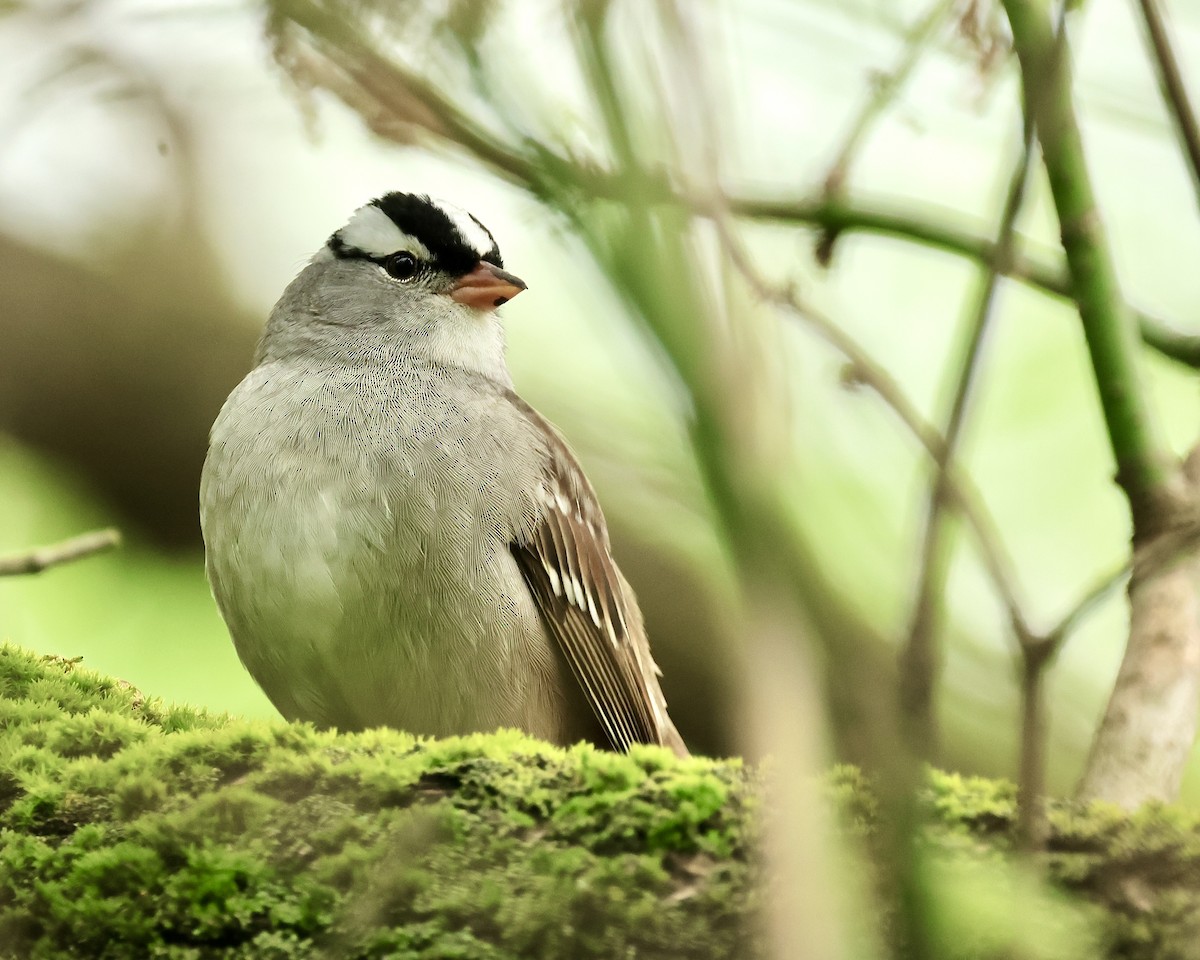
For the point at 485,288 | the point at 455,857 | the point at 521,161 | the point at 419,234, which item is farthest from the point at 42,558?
the point at 419,234

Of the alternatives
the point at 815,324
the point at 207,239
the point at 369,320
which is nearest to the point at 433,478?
the point at 369,320

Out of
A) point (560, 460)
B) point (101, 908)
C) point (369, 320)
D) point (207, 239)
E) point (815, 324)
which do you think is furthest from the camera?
point (207, 239)

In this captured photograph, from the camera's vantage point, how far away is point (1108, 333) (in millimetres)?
1894

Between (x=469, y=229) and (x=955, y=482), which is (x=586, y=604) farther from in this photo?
(x=955, y=482)

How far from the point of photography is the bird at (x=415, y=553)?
3.04 meters

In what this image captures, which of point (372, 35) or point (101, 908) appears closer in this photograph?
point (101, 908)

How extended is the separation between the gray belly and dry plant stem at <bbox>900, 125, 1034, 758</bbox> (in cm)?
196

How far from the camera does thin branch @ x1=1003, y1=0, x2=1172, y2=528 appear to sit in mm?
1859

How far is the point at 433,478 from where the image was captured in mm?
3146

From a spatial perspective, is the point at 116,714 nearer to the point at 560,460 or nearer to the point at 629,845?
the point at 629,845

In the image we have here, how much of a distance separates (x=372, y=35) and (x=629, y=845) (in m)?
1.31

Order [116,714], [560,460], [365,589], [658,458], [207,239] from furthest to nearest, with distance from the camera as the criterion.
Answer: [207,239] → [560,460] → [365,589] → [116,714] → [658,458]

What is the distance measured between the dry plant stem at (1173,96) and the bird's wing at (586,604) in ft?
6.04

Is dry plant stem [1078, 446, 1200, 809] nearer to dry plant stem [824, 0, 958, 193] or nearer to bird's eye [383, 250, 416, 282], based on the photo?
dry plant stem [824, 0, 958, 193]
